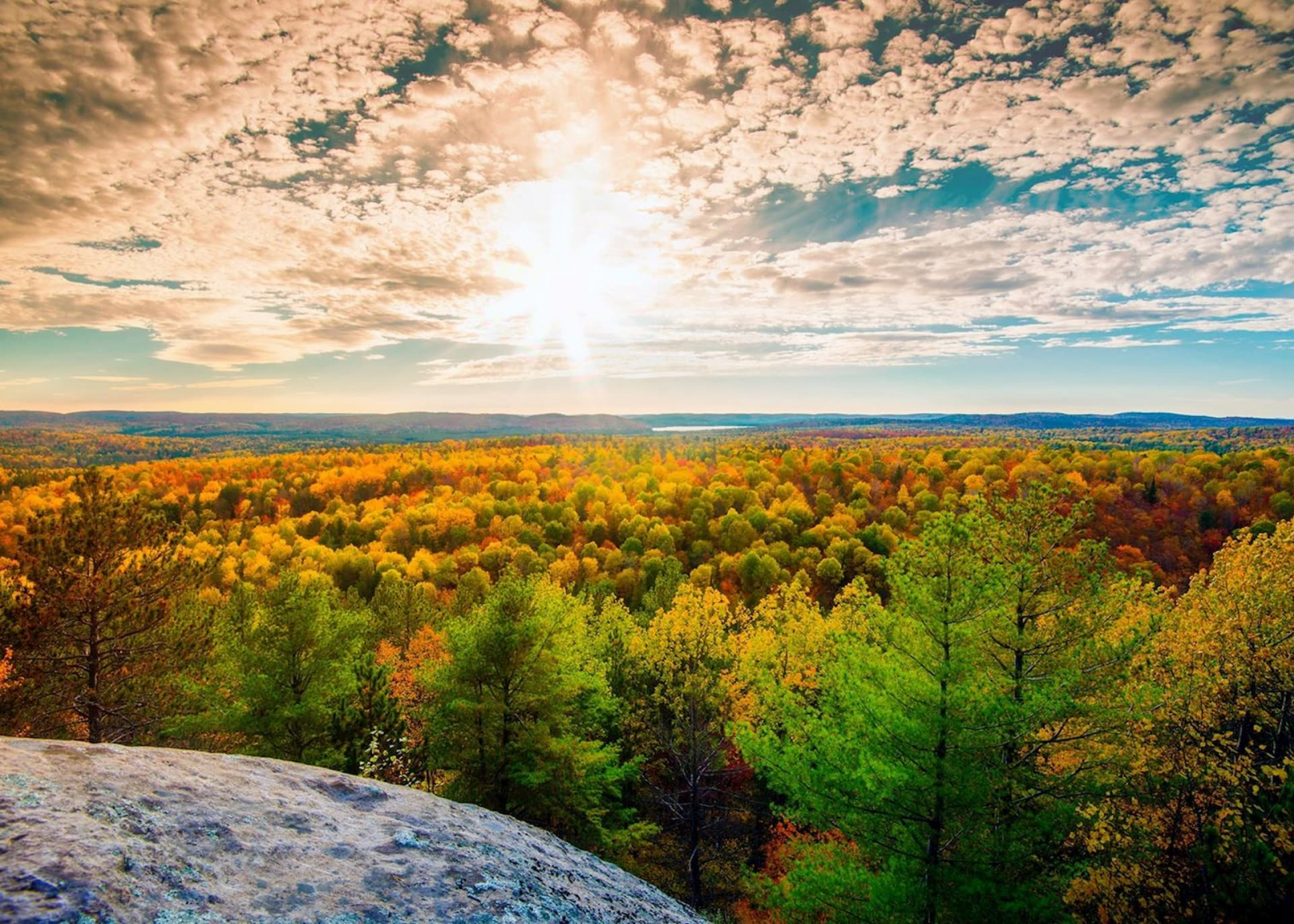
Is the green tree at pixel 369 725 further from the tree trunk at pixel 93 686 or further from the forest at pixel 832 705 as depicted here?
the tree trunk at pixel 93 686

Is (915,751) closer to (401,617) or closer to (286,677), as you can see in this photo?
(286,677)

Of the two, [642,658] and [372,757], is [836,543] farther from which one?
[372,757]

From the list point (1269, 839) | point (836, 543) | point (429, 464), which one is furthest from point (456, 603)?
point (429, 464)

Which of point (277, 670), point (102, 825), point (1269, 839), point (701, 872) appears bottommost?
point (701, 872)

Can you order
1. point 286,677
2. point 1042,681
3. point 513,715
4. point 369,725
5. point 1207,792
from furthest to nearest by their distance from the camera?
point 369,725, point 286,677, point 513,715, point 1207,792, point 1042,681

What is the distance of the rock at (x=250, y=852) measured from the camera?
3.79 m

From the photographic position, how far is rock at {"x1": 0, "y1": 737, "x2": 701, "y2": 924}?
3795 millimetres

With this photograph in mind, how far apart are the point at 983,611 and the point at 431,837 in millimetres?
9887

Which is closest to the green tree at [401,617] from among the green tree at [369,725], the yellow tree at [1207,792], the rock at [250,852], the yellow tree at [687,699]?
the green tree at [369,725]

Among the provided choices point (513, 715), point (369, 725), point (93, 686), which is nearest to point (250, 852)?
point (513, 715)

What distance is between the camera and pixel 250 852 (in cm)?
480

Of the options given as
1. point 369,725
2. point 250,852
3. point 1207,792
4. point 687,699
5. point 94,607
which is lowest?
point 687,699

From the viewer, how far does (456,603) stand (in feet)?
161

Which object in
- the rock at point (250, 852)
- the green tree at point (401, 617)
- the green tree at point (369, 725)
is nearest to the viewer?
the rock at point (250, 852)
